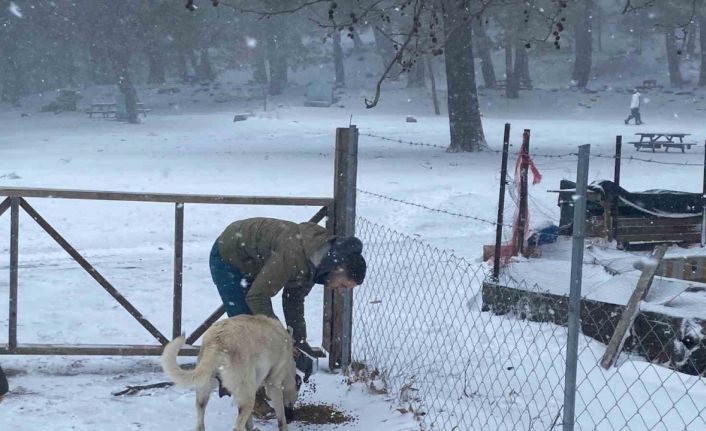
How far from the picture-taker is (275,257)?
196 inches

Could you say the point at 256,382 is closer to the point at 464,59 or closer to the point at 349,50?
the point at 464,59

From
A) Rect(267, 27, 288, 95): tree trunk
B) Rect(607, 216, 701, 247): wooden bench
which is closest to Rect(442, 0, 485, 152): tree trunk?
Rect(607, 216, 701, 247): wooden bench

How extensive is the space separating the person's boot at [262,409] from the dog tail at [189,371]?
1.02m

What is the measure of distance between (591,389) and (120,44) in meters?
36.6

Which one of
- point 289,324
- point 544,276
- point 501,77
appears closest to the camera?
point 289,324

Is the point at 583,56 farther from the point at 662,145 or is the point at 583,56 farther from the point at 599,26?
the point at 662,145

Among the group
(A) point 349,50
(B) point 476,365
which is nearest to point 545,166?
(B) point 476,365

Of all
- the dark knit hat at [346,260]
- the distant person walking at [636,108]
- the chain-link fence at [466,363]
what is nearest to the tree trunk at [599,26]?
the distant person walking at [636,108]

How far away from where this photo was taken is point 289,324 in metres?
5.65

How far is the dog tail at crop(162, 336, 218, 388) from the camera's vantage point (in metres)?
4.45

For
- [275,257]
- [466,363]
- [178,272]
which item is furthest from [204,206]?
[275,257]

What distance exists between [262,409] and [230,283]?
0.85 meters

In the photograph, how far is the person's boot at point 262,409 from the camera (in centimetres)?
553

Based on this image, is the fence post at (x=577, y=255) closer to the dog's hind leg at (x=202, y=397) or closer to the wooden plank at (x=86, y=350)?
the dog's hind leg at (x=202, y=397)
